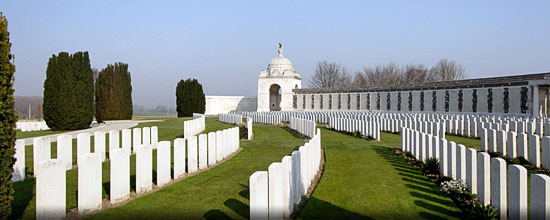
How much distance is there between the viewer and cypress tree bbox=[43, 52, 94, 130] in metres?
21.2

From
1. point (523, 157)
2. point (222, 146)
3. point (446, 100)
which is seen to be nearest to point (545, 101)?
point (446, 100)

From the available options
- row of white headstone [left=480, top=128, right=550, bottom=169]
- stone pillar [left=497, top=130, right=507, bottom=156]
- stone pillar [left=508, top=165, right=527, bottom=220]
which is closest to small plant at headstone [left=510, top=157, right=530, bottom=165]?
row of white headstone [left=480, top=128, right=550, bottom=169]

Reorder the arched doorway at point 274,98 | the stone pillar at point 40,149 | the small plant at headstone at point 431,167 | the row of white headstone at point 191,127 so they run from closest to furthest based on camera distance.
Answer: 1. the stone pillar at point 40,149
2. the small plant at headstone at point 431,167
3. the row of white headstone at point 191,127
4. the arched doorway at point 274,98

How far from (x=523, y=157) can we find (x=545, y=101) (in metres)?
19.0

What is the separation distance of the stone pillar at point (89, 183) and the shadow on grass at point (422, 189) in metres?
4.57

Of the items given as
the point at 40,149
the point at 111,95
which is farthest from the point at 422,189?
the point at 111,95

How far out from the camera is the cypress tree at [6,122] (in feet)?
15.6

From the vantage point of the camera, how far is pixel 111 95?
1294 inches

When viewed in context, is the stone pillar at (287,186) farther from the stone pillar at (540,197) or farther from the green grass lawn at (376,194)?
the stone pillar at (540,197)

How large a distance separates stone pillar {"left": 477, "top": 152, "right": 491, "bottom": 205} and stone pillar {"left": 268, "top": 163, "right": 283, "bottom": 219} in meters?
3.34

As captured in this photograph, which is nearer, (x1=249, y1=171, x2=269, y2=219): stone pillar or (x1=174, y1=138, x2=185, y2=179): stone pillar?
(x1=249, y1=171, x2=269, y2=219): stone pillar

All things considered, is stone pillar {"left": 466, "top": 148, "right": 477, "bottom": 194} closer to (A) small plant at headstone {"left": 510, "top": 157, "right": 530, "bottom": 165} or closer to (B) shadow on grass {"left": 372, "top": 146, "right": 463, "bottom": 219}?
(B) shadow on grass {"left": 372, "top": 146, "right": 463, "bottom": 219}

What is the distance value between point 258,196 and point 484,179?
3775mm

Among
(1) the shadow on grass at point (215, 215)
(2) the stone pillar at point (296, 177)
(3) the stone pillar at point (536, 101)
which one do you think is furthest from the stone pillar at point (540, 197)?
(3) the stone pillar at point (536, 101)
